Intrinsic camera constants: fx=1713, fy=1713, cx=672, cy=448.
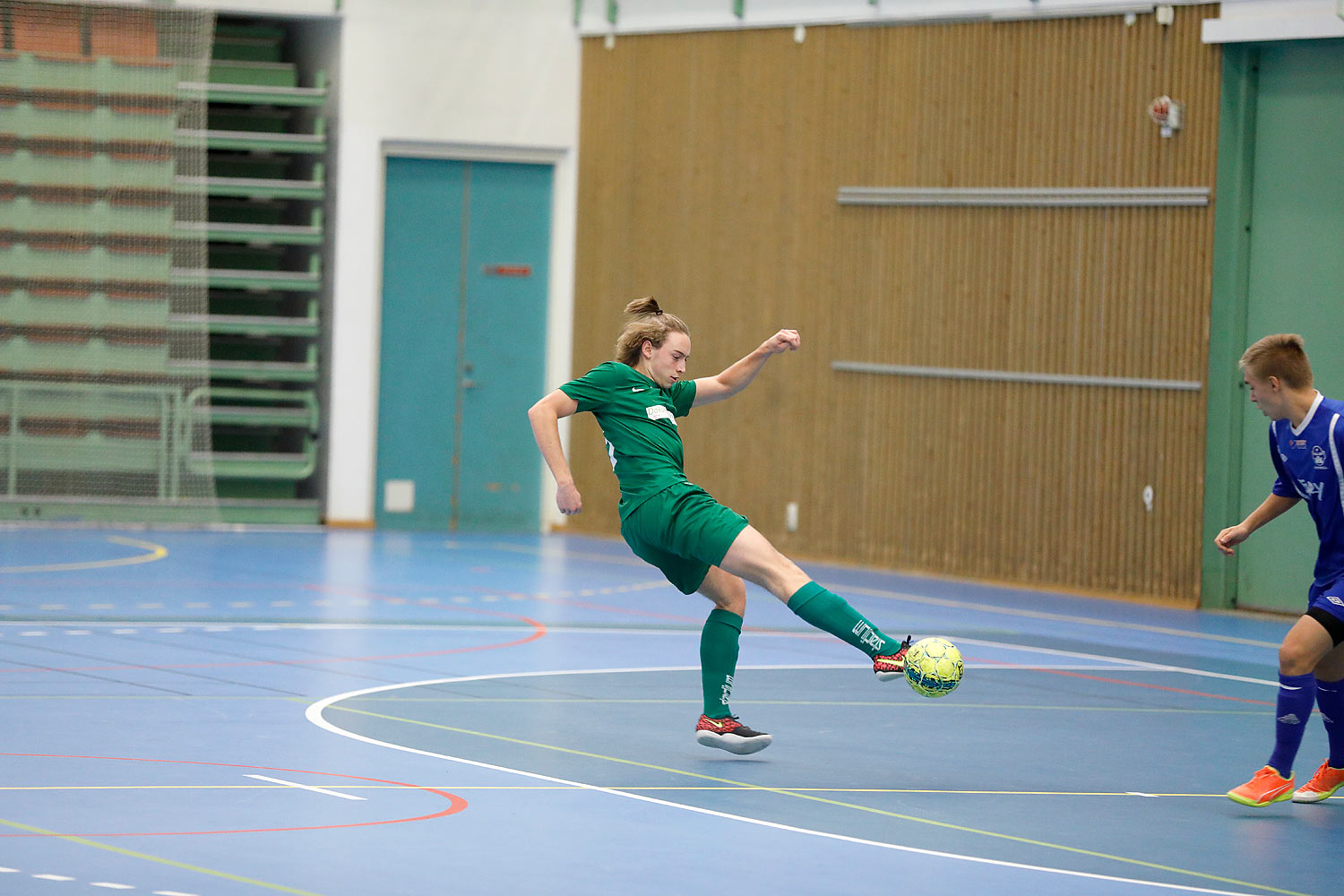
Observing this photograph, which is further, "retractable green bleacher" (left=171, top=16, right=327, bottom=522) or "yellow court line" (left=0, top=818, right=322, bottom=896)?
"retractable green bleacher" (left=171, top=16, right=327, bottom=522)

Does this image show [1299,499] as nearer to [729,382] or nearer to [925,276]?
[729,382]

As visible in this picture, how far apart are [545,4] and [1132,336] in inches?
292

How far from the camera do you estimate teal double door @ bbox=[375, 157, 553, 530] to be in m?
17.8

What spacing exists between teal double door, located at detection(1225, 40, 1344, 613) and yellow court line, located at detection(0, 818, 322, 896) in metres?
10.4

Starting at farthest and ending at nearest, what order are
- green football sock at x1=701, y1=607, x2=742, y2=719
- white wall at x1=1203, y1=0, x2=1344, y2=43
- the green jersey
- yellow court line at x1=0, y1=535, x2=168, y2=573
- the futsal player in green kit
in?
yellow court line at x1=0, y1=535, x2=168, y2=573 < white wall at x1=1203, y1=0, x2=1344, y2=43 < green football sock at x1=701, y1=607, x2=742, y2=719 < the green jersey < the futsal player in green kit

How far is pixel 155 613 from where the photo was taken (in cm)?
1117

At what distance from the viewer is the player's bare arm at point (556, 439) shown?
6578 mm

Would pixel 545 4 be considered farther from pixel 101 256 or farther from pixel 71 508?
pixel 71 508

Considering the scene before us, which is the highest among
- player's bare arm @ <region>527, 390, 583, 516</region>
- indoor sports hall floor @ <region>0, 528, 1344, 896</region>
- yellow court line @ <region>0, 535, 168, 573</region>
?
player's bare arm @ <region>527, 390, 583, 516</region>

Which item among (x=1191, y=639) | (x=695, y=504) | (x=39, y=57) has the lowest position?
(x=1191, y=639)

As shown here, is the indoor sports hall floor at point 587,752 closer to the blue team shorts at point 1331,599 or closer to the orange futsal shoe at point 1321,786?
the orange futsal shoe at point 1321,786

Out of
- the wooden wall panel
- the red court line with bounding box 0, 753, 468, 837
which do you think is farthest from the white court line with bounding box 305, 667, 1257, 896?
the wooden wall panel

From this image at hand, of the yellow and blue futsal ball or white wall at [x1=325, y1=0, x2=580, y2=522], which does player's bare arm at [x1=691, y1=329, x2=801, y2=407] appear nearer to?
the yellow and blue futsal ball

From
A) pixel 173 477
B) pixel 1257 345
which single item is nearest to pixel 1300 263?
pixel 1257 345
